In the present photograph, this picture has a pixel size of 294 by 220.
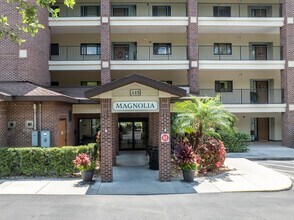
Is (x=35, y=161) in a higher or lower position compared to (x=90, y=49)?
lower

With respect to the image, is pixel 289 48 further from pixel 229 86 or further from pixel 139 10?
pixel 139 10

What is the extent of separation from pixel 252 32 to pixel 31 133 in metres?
19.5

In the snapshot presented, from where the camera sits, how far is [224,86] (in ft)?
81.9

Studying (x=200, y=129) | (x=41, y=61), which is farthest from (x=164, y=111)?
(x=41, y=61)

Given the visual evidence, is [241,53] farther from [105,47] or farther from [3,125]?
[3,125]

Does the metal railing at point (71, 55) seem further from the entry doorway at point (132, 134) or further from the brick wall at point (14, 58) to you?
the entry doorway at point (132, 134)

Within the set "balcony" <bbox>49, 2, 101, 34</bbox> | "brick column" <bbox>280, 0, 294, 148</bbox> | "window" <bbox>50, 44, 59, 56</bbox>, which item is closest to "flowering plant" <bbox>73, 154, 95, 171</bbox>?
"balcony" <bbox>49, 2, 101, 34</bbox>

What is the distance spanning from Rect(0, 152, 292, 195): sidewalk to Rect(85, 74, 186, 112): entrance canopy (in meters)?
2.94

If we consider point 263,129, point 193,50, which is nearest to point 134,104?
point 193,50

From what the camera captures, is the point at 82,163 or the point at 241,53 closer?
the point at 82,163

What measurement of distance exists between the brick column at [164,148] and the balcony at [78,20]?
1271 cm

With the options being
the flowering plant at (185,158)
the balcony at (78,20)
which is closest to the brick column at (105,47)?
the balcony at (78,20)

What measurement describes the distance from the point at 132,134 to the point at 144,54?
277 inches

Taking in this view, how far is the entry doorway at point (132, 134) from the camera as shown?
21.7m
